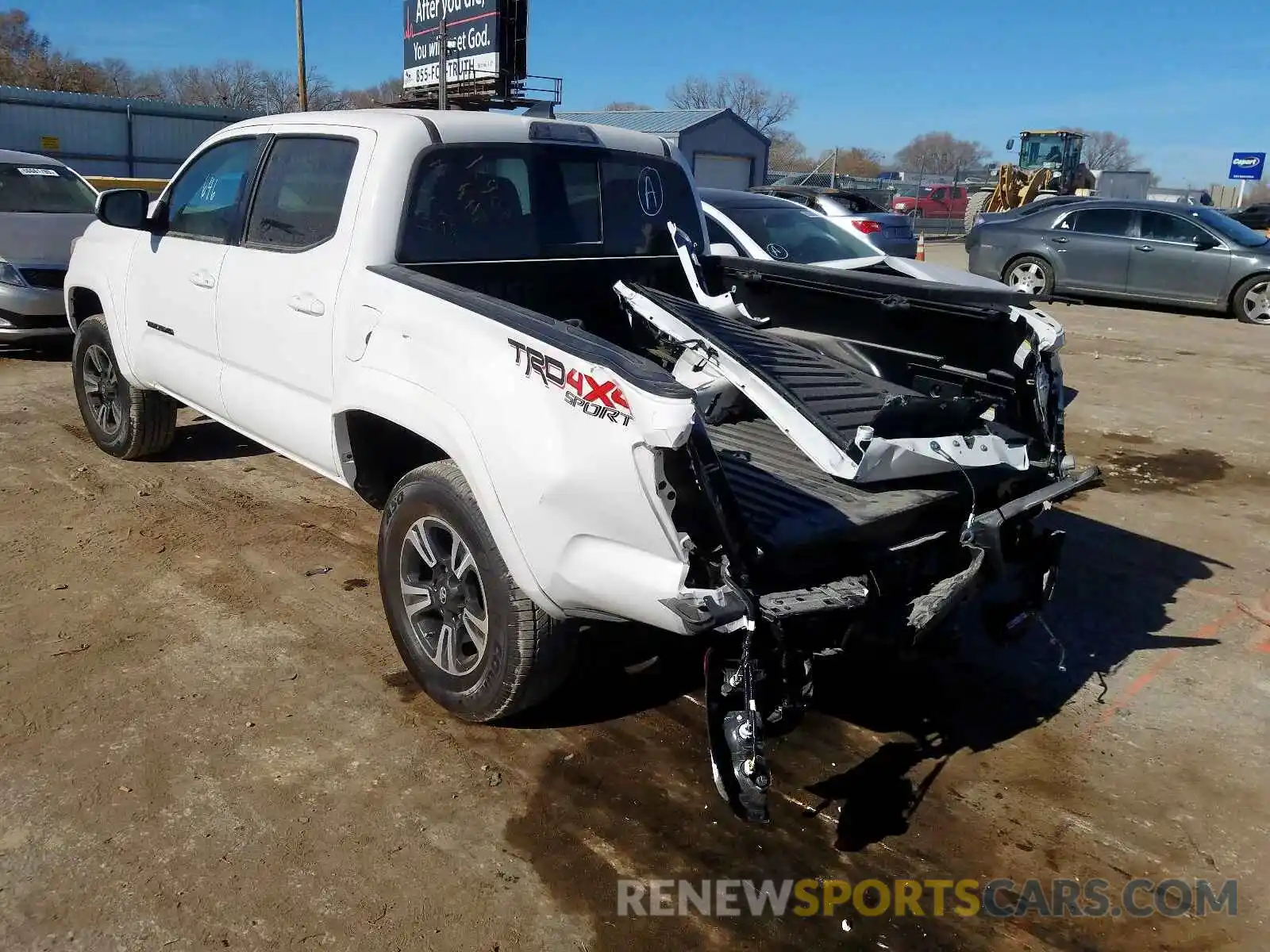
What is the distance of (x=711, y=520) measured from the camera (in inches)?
105

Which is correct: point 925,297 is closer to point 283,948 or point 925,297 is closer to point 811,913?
point 811,913

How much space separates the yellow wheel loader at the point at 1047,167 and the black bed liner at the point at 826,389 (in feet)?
92.5

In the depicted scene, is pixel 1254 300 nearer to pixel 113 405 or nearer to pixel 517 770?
pixel 113 405

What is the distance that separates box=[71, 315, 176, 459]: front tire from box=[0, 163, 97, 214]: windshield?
4.49 m

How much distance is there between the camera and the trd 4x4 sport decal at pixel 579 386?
104 inches

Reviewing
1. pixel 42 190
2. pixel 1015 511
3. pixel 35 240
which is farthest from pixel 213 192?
pixel 42 190

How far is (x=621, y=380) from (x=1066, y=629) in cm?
291

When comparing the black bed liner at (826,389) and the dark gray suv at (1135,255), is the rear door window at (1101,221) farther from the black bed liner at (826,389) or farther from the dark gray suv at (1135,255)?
the black bed liner at (826,389)

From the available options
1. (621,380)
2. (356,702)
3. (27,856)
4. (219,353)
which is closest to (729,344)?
(621,380)

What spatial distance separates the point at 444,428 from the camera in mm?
3197

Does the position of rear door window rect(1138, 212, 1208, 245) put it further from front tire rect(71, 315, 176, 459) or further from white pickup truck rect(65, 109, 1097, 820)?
front tire rect(71, 315, 176, 459)

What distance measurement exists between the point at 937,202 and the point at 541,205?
40277 millimetres

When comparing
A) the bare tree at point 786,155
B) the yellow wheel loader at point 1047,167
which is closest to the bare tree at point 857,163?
the bare tree at point 786,155

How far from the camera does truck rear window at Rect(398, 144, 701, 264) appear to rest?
12.7ft
